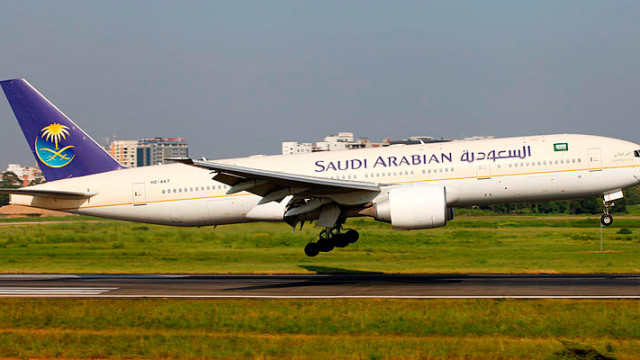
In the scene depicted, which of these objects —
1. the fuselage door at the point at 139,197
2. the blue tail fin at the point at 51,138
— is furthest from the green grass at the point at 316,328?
the blue tail fin at the point at 51,138

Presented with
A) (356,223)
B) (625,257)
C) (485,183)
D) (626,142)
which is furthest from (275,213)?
(356,223)

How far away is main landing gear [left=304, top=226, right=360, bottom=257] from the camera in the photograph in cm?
3083

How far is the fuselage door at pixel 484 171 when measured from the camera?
95.3ft

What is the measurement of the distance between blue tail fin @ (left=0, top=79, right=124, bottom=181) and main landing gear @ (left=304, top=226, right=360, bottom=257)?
10452 millimetres

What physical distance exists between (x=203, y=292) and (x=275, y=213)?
6050mm

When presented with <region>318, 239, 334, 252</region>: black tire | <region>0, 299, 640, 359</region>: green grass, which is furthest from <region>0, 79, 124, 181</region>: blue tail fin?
<region>0, 299, 640, 359</region>: green grass

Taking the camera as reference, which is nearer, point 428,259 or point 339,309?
point 339,309

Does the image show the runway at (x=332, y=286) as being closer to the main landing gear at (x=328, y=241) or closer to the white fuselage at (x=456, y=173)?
the main landing gear at (x=328, y=241)

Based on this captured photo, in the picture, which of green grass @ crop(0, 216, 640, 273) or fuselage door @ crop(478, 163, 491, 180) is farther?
green grass @ crop(0, 216, 640, 273)

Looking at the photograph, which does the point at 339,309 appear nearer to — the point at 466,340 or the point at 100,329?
the point at 466,340

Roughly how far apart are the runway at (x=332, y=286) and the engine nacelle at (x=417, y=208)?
89.3 inches

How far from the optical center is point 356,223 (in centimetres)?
6053

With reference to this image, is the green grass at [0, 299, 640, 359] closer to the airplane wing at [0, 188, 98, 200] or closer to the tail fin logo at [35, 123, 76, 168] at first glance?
the airplane wing at [0, 188, 98, 200]

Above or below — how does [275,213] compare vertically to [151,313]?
above
